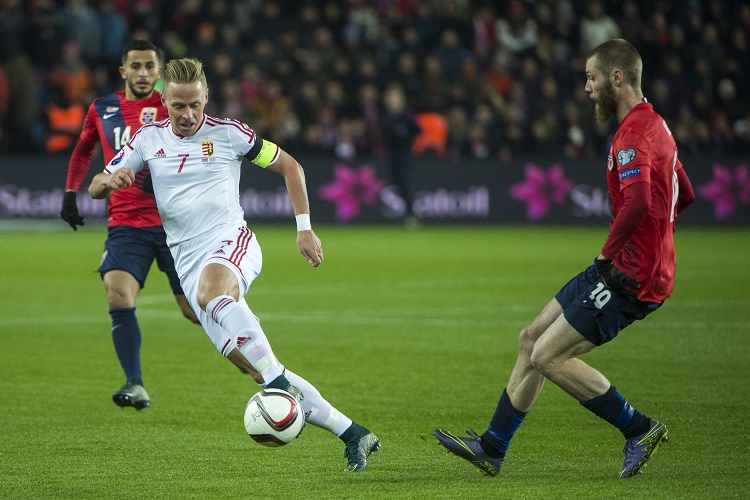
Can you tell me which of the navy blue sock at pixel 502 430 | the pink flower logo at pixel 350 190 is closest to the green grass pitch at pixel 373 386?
the navy blue sock at pixel 502 430

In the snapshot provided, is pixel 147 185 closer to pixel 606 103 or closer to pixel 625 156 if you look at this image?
pixel 606 103

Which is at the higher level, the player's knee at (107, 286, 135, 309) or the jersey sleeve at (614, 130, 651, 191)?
the jersey sleeve at (614, 130, 651, 191)

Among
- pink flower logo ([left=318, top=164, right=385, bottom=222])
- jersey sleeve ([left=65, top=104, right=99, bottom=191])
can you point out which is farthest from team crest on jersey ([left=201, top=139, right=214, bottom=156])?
pink flower logo ([left=318, top=164, right=385, bottom=222])

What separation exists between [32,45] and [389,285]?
10720mm

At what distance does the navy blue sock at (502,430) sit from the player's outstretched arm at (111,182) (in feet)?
6.76

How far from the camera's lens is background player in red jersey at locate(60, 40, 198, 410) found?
25.7 ft

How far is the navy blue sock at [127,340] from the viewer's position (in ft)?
25.3

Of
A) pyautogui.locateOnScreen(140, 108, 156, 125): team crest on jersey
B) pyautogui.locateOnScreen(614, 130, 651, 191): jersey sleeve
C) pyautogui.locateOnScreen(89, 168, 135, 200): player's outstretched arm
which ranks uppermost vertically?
pyautogui.locateOnScreen(614, 130, 651, 191): jersey sleeve

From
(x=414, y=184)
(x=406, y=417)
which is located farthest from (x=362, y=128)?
(x=406, y=417)

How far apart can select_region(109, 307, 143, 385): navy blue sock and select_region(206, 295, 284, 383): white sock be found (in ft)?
6.85

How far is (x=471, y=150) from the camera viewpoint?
2270 cm

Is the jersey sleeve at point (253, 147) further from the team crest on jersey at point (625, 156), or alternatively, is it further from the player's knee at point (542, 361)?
the team crest on jersey at point (625, 156)

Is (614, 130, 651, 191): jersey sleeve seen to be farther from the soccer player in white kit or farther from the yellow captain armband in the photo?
the yellow captain armband

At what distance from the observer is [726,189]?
22.0 meters
